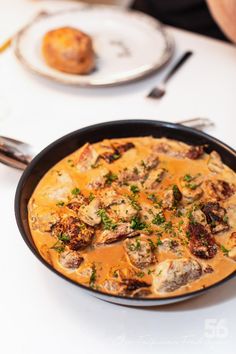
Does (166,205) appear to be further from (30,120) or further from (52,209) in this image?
(30,120)

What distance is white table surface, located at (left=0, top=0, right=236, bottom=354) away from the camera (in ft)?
3.71

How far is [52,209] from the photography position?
4.34 ft

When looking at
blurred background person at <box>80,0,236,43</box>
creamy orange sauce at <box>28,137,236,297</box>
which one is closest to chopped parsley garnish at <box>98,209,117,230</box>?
creamy orange sauce at <box>28,137,236,297</box>

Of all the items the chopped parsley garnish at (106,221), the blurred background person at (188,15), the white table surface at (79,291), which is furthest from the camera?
the blurred background person at (188,15)

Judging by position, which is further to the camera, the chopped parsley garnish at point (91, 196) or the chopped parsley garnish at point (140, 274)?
the chopped parsley garnish at point (91, 196)

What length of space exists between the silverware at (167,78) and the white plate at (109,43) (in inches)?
1.9

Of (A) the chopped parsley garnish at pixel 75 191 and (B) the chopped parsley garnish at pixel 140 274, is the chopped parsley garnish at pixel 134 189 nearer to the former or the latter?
(A) the chopped parsley garnish at pixel 75 191

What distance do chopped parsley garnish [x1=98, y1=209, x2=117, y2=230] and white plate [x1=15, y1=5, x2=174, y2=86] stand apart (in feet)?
2.33

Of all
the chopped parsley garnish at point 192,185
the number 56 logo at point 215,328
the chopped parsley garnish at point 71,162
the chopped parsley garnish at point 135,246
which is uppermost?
the chopped parsley garnish at point 192,185

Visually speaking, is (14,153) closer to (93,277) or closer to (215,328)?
(93,277)

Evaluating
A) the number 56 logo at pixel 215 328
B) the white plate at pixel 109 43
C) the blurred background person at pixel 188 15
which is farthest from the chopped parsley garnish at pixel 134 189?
the blurred background person at pixel 188 15

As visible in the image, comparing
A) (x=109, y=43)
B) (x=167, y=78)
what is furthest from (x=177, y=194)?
(x=109, y=43)

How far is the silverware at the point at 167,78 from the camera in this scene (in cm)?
188

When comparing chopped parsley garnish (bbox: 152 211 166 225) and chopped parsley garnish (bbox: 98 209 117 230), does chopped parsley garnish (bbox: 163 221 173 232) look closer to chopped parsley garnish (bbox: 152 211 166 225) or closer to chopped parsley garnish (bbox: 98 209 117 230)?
chopped parsley garnish (bbox: 152 211 166 225)
